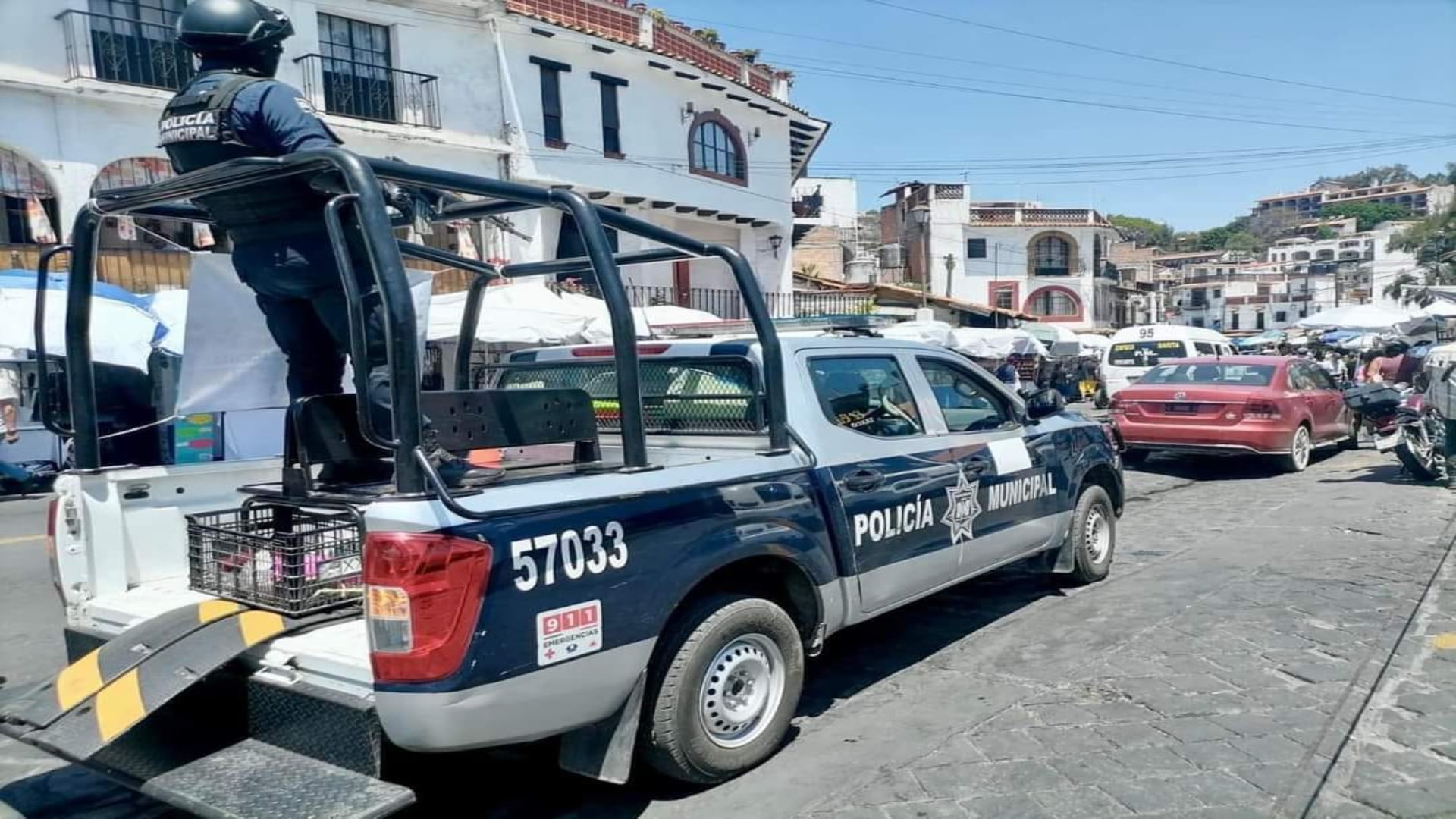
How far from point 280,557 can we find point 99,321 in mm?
6890

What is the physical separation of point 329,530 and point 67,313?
1503mm

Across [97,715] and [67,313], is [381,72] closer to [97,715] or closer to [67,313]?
[67,313]

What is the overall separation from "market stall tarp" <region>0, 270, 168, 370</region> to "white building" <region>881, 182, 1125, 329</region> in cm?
4391

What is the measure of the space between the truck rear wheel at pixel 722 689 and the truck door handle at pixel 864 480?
0.65 meters

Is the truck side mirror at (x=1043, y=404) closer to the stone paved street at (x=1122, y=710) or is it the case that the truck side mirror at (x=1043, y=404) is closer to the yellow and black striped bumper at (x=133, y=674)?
the stone paved street at (x=1122, y=710)

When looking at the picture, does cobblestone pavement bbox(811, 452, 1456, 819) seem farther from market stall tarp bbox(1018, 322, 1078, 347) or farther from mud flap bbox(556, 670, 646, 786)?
market stall tarp bbox(1018, 322, 1078, 347)

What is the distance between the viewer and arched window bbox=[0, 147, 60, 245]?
539 inches

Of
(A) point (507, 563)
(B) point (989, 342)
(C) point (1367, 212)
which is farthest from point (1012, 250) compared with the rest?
(C) point (1367, 212)

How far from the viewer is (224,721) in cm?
331

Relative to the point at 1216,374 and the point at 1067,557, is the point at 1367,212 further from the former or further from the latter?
the point at 1067,557

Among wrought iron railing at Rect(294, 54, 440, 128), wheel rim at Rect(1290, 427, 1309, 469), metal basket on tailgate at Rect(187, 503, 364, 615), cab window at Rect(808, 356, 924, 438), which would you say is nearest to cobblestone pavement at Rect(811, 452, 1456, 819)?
cab window at Rect(808, 356, 924, 438)

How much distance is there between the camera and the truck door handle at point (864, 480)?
4312 millimetres

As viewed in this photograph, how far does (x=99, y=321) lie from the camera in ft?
29.2

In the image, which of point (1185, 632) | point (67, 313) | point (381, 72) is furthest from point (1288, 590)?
point (381, 72)
